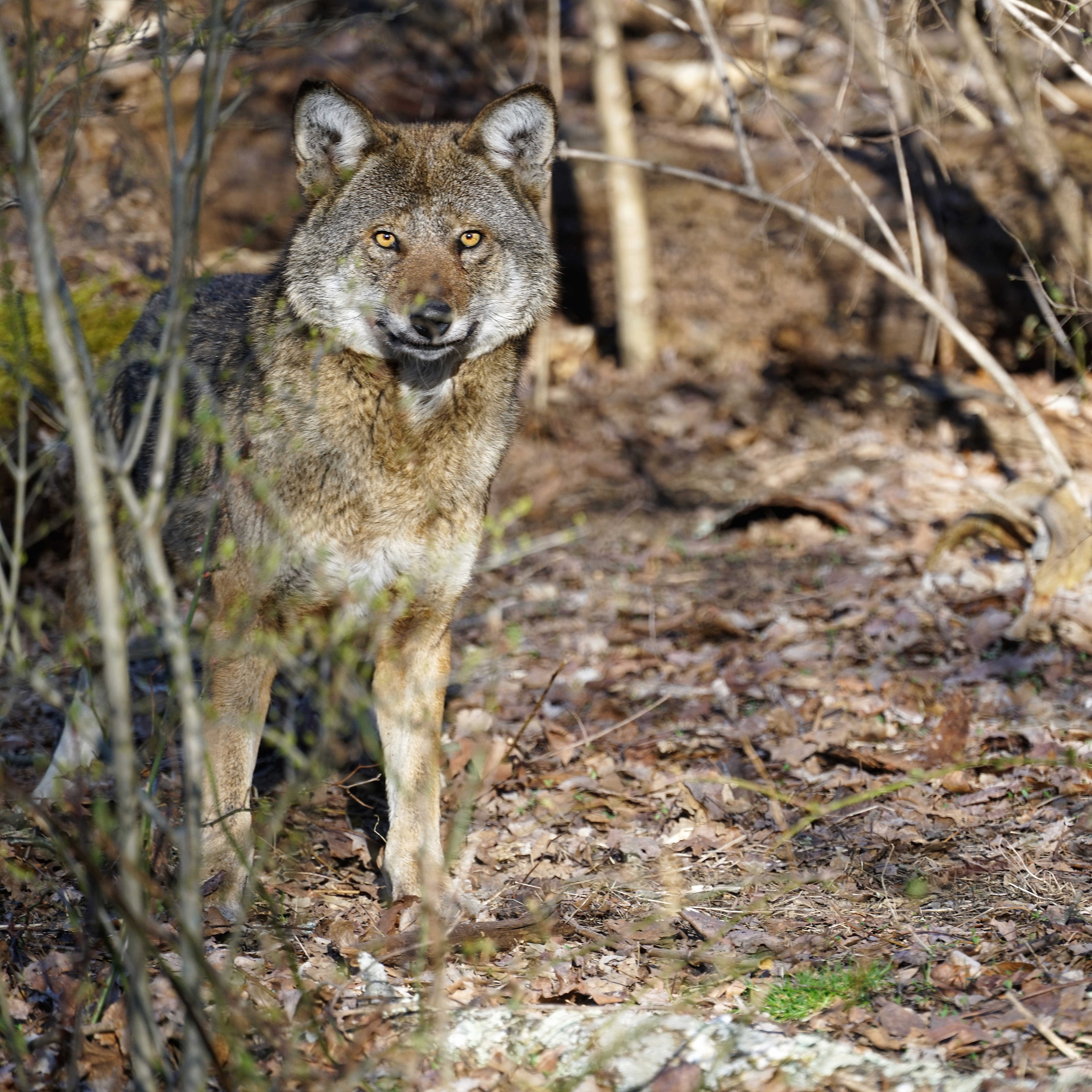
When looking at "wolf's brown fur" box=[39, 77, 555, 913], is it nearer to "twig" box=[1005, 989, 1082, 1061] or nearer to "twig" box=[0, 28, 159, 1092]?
"twig" box=[0, 28, 159, 1092]

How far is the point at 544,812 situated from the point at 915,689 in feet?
6.89

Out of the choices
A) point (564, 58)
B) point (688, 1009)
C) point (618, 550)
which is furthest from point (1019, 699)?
point (564, 58)

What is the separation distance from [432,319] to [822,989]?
8.93ft

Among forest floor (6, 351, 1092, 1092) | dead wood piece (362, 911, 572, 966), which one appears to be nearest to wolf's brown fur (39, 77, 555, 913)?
dead wood piece (362, 911, 572, 966)

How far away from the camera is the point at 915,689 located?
605 centimetres

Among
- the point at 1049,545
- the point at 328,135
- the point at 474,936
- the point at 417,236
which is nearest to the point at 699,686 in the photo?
the point at 1049,545

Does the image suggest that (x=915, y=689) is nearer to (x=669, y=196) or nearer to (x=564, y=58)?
(x=669, y=196)

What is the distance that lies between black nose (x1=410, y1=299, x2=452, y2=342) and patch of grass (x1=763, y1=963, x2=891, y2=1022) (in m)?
2.62

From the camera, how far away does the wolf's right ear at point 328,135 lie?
474 centimetres

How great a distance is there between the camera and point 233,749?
4.73m

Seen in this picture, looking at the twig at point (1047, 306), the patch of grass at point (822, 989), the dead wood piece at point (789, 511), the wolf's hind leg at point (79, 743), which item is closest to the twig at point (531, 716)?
the patch of grass at point (822, 989)

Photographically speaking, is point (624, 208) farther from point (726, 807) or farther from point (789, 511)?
point (726, 807)

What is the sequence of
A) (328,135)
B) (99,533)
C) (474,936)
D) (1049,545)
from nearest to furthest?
(99,533)
(474,936)
(328,135)
(1049,545)

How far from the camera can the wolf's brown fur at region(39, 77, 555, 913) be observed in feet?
15.1
